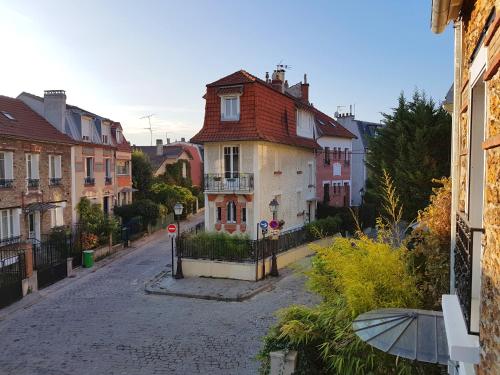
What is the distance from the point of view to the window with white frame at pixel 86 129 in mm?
27031

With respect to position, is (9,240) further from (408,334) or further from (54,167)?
(408,334)

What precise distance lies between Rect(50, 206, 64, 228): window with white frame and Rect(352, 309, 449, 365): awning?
2149cm

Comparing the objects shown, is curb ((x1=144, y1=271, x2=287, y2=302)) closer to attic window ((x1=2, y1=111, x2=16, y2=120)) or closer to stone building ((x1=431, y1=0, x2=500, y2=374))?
stone building ((x1=431, y1=0, x2=500, y2=374))

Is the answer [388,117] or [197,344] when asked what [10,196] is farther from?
[388,117]

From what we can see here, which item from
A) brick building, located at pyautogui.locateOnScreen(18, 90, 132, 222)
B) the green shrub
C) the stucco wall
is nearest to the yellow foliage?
the stucco wall

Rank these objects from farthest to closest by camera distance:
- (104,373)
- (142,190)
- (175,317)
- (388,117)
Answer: (142,190), (388,117), (175,317), (104,373)

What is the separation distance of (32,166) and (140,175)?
599 inches

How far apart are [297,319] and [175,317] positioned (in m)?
6.47

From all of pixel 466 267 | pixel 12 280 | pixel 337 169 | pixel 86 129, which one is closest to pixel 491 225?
pixel 466 267

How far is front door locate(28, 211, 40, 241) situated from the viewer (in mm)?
21891

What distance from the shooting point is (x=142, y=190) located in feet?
122

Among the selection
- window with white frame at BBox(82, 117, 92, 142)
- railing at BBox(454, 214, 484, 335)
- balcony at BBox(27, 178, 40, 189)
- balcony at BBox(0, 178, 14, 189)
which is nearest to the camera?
railing at BBox(454, 214, 484, 335)

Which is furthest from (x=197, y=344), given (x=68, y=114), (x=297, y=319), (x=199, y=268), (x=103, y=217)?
(x=68, y=114)

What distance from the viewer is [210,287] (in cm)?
1661
